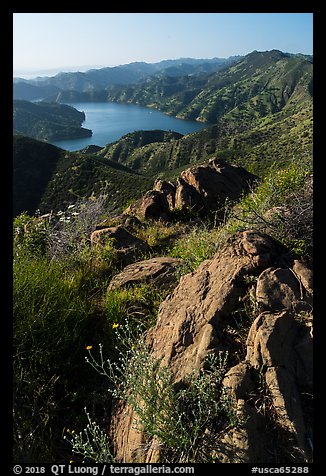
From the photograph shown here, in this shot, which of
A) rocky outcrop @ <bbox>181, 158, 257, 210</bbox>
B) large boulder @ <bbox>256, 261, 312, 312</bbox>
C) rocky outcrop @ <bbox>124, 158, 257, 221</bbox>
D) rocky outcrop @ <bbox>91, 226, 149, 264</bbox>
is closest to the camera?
large boulder @ <bbox>256, 261, 312, 312</bbox>

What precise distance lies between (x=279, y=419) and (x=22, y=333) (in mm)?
2346

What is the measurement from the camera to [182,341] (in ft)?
9.68

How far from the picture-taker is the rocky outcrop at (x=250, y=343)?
2232 millimetres

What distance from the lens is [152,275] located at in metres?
4.51

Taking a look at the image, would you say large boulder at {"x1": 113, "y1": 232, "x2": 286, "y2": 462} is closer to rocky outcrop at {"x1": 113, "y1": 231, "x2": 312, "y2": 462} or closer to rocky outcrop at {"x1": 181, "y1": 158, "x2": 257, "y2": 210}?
rocky outcrop at {"x1": 113, "y1": 231, "x2": 312, "y2": 462}

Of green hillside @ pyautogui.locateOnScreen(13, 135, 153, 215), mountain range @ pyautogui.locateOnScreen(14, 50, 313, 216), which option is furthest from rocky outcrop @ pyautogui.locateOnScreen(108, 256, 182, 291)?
green hillside @ pyautogui.locateOnScreen(13, 135, 153, 215)

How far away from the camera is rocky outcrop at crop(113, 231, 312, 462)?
7.32 ft

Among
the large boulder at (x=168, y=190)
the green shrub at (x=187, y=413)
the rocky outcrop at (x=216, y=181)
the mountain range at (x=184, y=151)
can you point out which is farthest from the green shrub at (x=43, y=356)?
the rocky outcrop at (x=216, y=181)

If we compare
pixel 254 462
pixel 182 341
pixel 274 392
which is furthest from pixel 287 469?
pixel 182 341

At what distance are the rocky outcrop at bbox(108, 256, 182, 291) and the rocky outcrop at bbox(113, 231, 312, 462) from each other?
0.74 metres

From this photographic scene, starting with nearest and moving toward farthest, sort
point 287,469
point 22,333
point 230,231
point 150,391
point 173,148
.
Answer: point 287,469 < point 150,391 < point 22,333 < point 230,231 < point 173,148

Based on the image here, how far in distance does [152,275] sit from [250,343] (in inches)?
81.0

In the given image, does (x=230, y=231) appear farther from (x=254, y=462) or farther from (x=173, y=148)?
(x=173, y=148)

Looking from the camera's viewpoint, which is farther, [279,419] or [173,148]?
[173,148]
